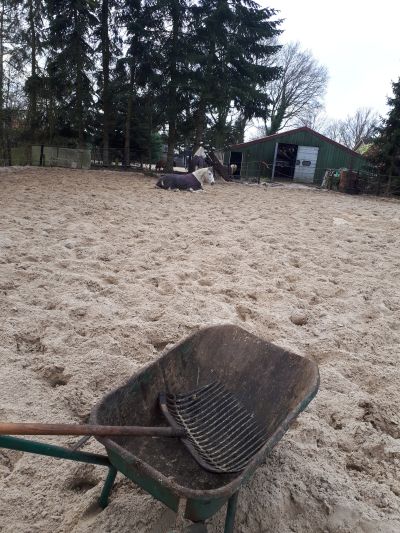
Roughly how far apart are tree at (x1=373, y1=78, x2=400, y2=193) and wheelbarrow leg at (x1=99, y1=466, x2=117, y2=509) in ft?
57.3

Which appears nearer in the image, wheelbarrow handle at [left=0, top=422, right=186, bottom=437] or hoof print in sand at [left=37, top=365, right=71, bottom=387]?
wheelbarrow handle at [left=0, top=422, right=186, bottom=437]

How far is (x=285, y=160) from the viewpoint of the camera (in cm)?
2289

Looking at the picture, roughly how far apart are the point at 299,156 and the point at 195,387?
21362 mm

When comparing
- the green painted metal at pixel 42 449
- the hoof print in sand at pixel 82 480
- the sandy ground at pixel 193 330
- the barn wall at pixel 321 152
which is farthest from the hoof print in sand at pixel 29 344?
the barn wall at pixel 321 152

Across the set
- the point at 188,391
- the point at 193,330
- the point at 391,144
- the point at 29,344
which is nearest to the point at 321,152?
the point at 391,144

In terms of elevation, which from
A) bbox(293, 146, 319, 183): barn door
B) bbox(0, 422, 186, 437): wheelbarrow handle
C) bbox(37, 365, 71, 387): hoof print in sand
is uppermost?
bbox(293, 146, 319, 183): barn door

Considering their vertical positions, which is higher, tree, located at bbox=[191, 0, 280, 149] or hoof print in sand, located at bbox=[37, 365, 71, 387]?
tree, located at bbox=[191, 0, 280, 149]

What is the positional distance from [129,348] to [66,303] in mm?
822

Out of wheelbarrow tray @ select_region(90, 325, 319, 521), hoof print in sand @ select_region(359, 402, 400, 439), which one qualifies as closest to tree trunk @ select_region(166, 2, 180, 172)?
wheelbarrow tray @ select_region(90, 325, 319, 521)

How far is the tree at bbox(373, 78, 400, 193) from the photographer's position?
1578cm

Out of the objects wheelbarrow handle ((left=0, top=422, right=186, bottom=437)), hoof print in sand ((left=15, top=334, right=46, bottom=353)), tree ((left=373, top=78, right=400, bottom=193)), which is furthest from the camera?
tree ((left=373, top=78, right=400, bottom=193))

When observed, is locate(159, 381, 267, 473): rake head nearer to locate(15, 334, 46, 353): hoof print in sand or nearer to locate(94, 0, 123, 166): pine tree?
locate(15, 334, 46, 353): hoof print in sand

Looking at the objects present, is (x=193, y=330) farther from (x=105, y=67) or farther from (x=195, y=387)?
(x=105, y=67)

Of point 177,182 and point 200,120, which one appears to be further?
point 200,120
